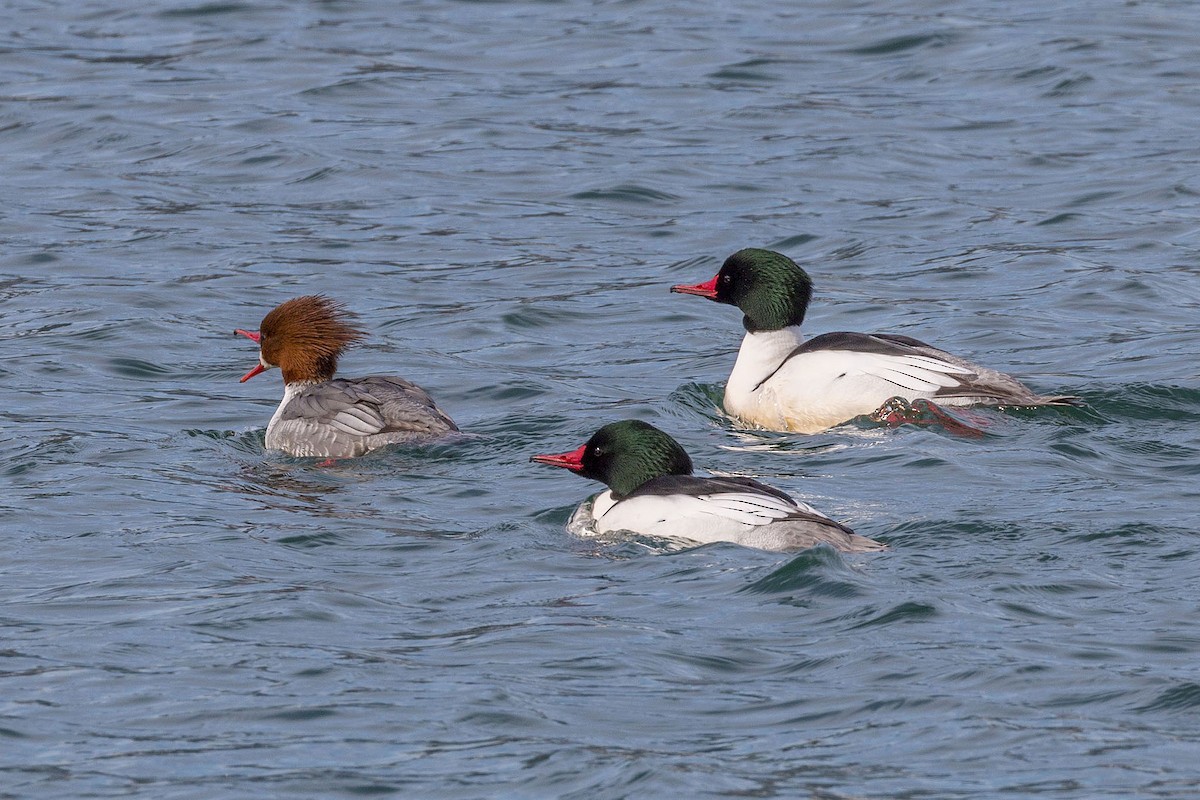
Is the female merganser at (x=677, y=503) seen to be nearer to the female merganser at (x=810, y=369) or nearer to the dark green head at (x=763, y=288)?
the female merganser at (x=810, y=369)

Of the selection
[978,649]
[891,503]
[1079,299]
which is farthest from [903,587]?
[1079,299]

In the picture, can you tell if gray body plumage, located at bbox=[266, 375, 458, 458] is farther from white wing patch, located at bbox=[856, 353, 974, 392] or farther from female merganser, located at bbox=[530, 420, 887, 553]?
white wing patch, located at bbox=[856, 353, 974, 392]

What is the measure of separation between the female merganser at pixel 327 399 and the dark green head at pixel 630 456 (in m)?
1.56

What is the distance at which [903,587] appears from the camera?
8.12m

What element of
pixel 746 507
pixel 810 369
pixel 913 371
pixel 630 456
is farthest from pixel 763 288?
pixel 746 507

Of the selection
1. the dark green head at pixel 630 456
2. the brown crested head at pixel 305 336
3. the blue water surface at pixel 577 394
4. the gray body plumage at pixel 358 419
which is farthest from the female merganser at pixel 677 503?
the brown crested head at pixel 305 336

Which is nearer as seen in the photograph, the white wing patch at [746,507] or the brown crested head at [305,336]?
the white wing patch at [746,507]

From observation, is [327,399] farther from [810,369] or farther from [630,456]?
[810,369]

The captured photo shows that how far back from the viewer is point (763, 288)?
A: 39.6 feet

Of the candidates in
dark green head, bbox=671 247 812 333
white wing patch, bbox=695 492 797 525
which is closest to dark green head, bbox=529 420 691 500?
white wing patch, bbox=695 492 797 525

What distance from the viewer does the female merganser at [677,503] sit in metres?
8.61

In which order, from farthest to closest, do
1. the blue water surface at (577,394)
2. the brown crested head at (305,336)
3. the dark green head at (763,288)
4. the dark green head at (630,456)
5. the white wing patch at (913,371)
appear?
the dark green head at (763,288), the brown crested head at (305,336), the white wing patch at (913,371), the dark green head at (630,456), the blue water surface at (577,394)

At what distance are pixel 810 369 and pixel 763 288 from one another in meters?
0.81

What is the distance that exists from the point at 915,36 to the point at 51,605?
1583 cm
